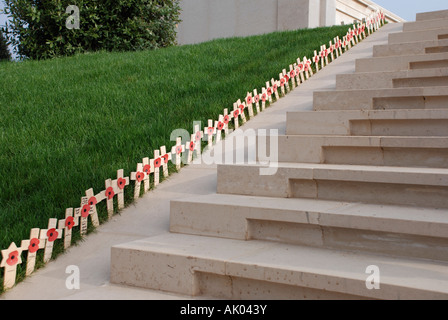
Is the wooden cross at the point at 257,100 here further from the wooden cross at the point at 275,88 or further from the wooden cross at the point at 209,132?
the wooden cross at the point at 209,132

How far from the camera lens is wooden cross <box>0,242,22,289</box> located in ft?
10.7

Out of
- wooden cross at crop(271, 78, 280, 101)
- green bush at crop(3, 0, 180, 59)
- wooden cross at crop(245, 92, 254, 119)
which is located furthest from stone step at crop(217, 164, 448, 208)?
green bush at crop(3, 0, 180, 59)

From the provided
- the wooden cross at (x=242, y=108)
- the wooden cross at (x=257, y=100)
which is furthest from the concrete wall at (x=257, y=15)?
the wooden cross at (x=242, y=108)

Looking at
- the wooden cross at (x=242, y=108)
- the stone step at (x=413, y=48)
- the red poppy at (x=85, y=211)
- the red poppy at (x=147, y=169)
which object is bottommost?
the red poppy at (x=85, y=211)

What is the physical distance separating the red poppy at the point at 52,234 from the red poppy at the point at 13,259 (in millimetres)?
355

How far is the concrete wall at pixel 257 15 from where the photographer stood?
21906mm

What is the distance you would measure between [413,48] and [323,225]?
4796mm

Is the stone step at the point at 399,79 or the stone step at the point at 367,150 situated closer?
the stone step at the point at 367,150

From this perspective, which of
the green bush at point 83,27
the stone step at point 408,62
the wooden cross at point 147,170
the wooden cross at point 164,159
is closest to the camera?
the wooden cross at point 147,170

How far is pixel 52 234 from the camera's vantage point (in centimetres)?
371

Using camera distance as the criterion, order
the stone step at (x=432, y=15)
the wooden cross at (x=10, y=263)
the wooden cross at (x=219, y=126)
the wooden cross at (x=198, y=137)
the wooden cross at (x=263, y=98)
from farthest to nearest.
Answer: the stone step at (x=432, y=15) → the wooden cross at (x=263, y=98) → the wooden cross at (x=219, y=126) → the wooden cross at (x=198, y=137) → the wooden cross at (x=10, y=263)

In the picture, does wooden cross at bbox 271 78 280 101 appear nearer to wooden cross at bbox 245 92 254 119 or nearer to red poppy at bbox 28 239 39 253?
wooden cross at bbox 245 92 254 119

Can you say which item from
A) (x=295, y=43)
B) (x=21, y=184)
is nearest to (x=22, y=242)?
(x=21, y=184)

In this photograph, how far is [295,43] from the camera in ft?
35.6
